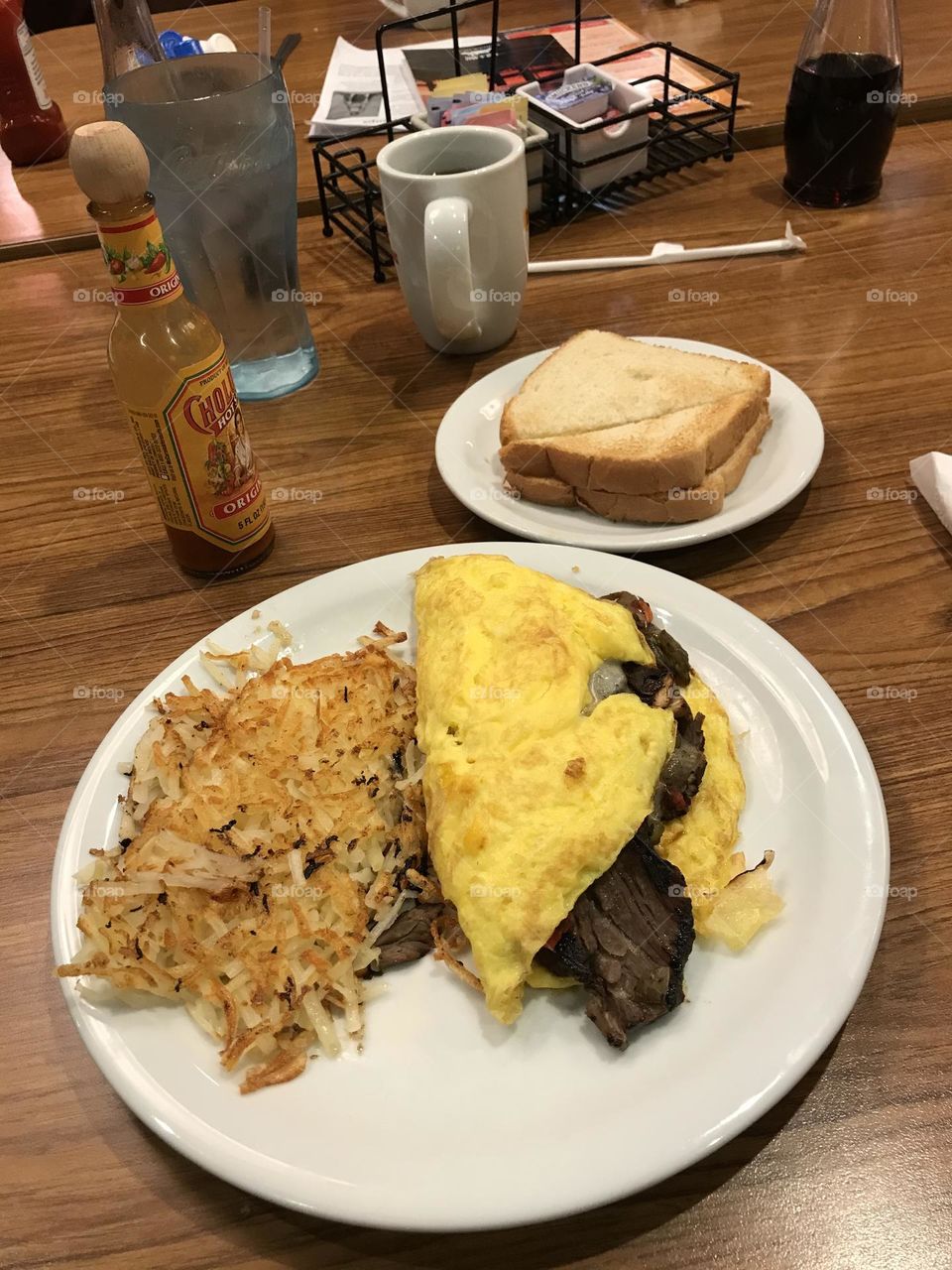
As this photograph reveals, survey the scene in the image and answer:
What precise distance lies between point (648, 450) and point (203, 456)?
0.72 meters

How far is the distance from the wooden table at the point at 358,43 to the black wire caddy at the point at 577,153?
0.35ft

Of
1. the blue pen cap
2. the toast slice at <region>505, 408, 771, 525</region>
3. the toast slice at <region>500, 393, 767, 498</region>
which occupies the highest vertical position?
the blue pen cap

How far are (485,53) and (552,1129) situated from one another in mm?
3113

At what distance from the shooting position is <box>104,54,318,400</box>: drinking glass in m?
1.56

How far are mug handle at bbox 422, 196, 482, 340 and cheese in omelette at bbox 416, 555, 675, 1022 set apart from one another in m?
0.76

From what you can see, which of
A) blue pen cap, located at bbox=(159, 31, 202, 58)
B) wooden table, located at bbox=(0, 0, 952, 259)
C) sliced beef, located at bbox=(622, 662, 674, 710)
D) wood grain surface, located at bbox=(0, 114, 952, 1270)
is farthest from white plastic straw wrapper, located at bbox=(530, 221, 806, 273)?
sliced beef, located at bbox=(622, 662, 674, 710)

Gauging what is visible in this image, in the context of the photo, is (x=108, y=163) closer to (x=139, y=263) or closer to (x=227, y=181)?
(x=139, y=263)

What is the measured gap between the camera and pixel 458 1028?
924 millimetres

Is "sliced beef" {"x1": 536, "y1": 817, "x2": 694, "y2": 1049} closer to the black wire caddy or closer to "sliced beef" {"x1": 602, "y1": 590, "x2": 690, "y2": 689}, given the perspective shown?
"sliced beef" {"x1": 602, "y1": 590, "x2": 690, "y2": 689}

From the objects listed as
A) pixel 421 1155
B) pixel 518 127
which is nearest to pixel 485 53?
pixel 518 127

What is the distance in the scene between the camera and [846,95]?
6.79 feet

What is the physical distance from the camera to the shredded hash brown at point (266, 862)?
0.94 meters

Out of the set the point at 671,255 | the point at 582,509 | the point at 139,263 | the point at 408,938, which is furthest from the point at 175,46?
the point at 408,938

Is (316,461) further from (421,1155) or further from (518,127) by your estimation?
(421,1155)
